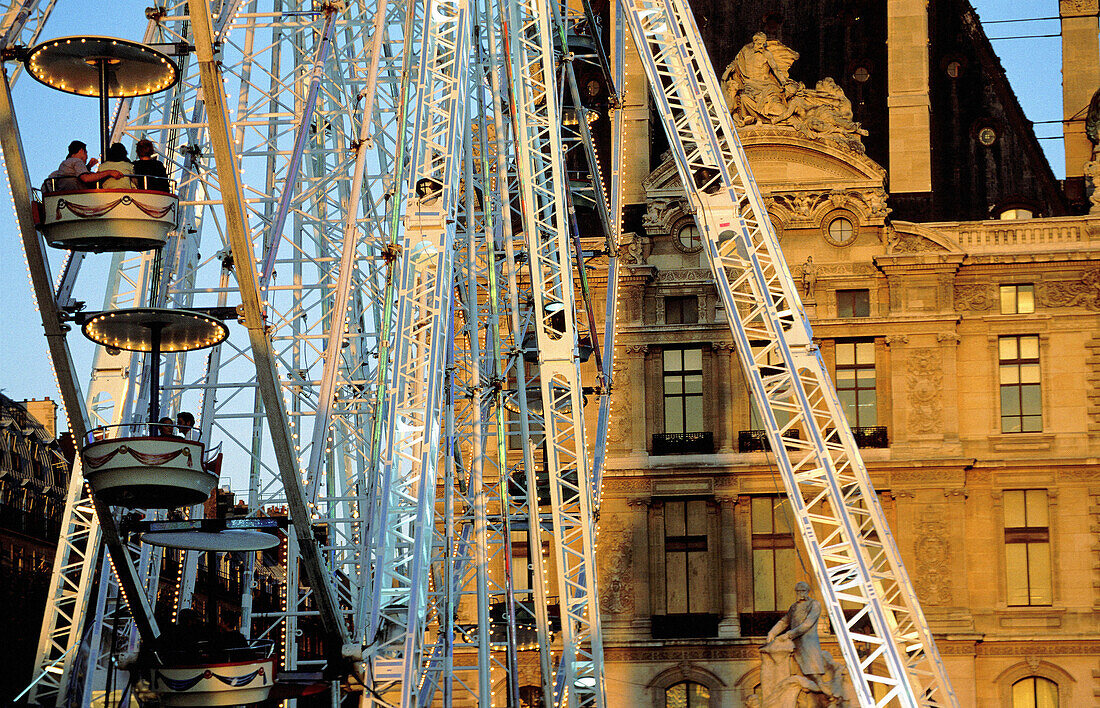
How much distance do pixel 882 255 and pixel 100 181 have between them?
1192 inches

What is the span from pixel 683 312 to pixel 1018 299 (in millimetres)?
8794

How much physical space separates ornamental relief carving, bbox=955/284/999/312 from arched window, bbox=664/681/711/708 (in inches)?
473

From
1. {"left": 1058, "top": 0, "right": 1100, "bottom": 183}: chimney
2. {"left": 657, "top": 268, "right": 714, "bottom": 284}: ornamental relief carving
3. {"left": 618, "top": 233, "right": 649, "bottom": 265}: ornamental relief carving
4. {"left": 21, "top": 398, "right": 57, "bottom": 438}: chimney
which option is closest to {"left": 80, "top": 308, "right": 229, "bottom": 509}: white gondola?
{"left": 618, "top": 233, "right": 649, "bottom": 265}: ornamental relief carving

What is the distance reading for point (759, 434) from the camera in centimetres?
4809

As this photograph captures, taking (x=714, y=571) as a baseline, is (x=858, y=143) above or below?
above

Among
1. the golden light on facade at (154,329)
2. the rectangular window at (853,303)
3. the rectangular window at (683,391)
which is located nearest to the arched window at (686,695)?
the rectangular window at (683,391)

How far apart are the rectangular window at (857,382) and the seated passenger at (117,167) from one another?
1142 inches

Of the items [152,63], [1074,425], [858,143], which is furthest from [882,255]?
[152,63]

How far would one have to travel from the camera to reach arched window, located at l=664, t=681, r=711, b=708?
153 feet

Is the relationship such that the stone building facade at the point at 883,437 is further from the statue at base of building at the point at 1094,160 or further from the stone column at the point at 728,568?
the statue at base of building at the point at 1094,160

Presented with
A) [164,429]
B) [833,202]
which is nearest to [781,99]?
[833,202]

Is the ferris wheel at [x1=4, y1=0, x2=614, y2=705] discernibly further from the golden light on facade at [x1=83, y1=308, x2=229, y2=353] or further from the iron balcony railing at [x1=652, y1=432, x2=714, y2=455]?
the iron balcony railing at [x1=652, y1=432, x2=714, y2=455]

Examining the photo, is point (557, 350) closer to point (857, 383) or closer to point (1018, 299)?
point (857, 383)

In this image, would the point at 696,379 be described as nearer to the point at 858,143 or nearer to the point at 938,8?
the point at 858,143
